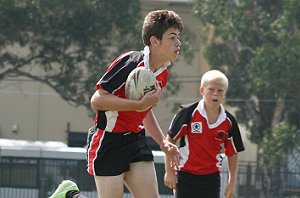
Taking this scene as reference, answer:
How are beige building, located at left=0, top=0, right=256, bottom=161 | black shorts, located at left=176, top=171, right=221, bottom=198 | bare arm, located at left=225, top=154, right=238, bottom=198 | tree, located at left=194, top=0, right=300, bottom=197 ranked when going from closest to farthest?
black shorts, located at left=176, top=171, right=221, bottom=198 → bare arm, located at left=225, top=154, right=238, bottom=198 → tree, located at left=194, top=0, right=300, bottom=197 → beige building, located at left=0, top=0, right=256, bottom=161

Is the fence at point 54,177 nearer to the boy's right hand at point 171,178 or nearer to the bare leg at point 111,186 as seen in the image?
the boy's right hand at point 171,178

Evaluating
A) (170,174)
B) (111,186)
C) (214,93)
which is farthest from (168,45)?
(170,174)

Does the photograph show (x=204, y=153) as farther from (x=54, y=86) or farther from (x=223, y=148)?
(x=54, y=86)

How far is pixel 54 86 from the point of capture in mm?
31641

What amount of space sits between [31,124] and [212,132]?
1220 inches

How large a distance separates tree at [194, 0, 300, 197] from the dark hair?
63.1 feet

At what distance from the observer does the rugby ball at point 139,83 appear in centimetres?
650

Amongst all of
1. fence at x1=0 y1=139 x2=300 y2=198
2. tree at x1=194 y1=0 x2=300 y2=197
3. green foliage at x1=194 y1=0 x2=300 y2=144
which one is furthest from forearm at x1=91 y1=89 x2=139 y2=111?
green foliage at x1=194 y1=0 x2=300 y2=144

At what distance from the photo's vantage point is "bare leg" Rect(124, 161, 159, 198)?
6.89 meters

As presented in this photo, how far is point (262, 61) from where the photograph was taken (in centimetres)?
2767

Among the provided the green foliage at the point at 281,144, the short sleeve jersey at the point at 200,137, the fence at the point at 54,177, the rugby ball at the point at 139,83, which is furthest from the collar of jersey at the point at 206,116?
the green foliage at the point at 281,144

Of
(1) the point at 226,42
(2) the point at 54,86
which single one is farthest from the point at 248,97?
(2) the point at 54,86

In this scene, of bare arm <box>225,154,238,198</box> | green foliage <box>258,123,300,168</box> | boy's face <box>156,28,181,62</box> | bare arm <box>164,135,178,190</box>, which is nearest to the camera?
boy's face <box>156,28,181,62</box>

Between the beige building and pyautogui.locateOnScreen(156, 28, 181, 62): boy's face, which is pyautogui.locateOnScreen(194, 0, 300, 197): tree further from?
pyautogui.locateOnScreen(156, 28, 181, 62): boy's face
